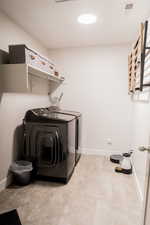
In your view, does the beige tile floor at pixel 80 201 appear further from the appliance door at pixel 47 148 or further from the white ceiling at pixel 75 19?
the white ceiling at pixel 75 19

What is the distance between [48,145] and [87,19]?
6.34 ft

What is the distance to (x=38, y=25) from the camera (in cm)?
241

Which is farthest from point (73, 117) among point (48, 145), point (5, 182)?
point (5, 182)

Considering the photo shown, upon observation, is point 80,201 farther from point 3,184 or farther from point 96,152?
point 96,152

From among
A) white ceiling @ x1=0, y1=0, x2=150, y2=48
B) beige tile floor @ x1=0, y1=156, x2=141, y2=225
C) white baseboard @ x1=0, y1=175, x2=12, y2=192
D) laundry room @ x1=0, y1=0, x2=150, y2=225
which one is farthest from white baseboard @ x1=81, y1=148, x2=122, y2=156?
white ceiling @ x1=0, y1=0, x2=150, y2=48

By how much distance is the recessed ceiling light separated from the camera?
2.12 metres

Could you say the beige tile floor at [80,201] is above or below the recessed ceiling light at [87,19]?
below

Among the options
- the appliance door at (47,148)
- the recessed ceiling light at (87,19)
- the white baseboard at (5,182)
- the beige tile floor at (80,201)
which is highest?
the recessed ceiling light at (87,19)

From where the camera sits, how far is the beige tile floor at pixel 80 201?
1655 mm

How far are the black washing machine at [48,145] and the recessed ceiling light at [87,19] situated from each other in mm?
1469

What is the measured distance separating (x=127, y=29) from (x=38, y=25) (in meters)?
1.45

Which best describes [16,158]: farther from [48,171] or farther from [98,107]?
[98,107]

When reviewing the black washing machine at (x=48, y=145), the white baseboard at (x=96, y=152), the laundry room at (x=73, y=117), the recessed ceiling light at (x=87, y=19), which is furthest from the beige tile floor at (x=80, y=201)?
the recessed ceiling light at (x=87, y=19)

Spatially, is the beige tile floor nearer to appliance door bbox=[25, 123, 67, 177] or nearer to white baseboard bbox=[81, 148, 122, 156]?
appliance door bbox=[25, 123, 67, 177]
